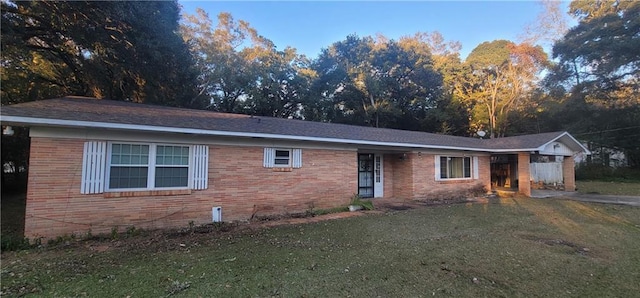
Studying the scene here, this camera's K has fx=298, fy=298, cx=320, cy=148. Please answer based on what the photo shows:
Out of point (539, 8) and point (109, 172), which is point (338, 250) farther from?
point (539, 8)

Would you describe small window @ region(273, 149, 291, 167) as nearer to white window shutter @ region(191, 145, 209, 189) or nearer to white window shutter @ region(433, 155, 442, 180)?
white window shutter @ region(191, 145, 209, 189)

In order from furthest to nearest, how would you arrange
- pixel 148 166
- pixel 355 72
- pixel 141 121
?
1. pixel 355 72
2. pixel 148 166
3. pixel 141 121

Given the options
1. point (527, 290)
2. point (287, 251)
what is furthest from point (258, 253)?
point (527, 290)

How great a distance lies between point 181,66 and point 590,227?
1648 centimetres

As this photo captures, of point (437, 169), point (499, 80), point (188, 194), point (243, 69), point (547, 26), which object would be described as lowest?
point (188, 194)

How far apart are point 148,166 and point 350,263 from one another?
17.9 feet

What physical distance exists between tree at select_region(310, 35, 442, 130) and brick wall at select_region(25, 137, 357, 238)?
1693 cm

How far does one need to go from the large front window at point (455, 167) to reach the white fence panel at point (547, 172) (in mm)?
6831

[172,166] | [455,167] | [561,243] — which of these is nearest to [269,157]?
[172,166]

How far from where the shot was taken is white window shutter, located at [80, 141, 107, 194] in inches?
256

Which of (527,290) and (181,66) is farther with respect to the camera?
Answer: (181,66)

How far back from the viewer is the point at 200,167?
26.0 ft

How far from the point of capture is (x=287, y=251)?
18.2 feet

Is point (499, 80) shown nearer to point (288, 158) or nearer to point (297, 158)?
point (297, 158)
